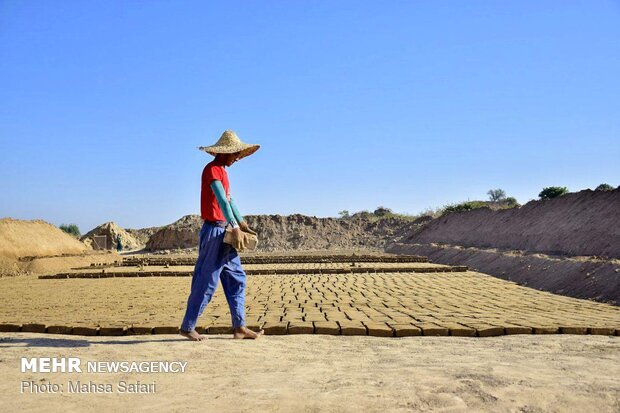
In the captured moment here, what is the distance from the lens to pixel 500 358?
3627 mm

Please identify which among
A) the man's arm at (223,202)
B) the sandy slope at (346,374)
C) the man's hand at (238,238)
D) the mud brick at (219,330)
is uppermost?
the man's arm at (223,202)

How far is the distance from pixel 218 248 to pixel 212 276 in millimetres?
206

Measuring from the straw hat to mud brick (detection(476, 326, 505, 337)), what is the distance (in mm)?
2244

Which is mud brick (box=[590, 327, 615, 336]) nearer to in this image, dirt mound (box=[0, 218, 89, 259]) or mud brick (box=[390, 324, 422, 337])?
mud brick (box=[390, 324, 422, 337])

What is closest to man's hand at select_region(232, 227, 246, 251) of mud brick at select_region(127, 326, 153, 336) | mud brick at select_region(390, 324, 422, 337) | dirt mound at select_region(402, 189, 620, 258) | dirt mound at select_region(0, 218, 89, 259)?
mud brick at select_region(127, 326, 153, 336)

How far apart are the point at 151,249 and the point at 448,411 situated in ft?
110

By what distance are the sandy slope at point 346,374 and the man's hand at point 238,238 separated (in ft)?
2.28

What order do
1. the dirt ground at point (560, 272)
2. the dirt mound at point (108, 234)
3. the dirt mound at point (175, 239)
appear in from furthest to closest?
the dirt mound at point (108, 234), the dirt mound at point (175, 239), the dirt ground at point (560, 272)

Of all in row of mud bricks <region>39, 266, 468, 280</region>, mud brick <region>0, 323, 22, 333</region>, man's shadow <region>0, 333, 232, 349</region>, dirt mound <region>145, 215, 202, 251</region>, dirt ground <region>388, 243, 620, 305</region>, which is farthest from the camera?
dirt mound <region>145, 215, 202, 251</region>

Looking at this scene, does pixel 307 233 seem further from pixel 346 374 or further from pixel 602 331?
pixel 346 374

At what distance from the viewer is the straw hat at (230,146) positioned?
4430mm

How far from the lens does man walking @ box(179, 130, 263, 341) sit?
423 cm

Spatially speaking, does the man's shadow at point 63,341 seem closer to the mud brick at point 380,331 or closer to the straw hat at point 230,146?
the mud brick at point 380,331

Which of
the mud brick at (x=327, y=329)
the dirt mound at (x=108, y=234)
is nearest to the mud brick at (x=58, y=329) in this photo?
the mud brick at (x=327, y=329)
